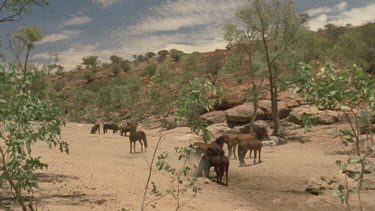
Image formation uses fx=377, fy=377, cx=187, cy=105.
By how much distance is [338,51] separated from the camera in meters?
32.2

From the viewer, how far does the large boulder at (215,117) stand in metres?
34.2

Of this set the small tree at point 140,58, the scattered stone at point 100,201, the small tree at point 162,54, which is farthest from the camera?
the small tree at point 140,58

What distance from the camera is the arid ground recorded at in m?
10.4

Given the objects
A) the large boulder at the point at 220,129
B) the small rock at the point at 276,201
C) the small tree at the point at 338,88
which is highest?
the small tree at the point at 338,88

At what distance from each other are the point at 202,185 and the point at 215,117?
20.8 m

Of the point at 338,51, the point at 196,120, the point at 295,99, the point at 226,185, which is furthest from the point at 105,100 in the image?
the point at 196,120

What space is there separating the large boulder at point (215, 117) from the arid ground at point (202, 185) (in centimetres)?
1329

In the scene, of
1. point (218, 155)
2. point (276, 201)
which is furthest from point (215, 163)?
point (276, 201)

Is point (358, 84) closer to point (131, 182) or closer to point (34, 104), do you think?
point (34, 104)

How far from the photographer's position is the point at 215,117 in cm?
3466

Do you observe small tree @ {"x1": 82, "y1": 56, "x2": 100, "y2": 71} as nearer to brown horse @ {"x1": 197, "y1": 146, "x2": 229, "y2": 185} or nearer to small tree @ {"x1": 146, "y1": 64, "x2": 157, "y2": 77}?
small tree @ {"x1": 146, "y1": 64, "x2": 157, "y2": 77}

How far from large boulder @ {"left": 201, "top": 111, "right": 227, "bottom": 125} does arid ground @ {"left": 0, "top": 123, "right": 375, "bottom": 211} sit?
13291 mm

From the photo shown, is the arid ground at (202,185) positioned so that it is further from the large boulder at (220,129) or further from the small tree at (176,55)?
the small tree at (176,55)

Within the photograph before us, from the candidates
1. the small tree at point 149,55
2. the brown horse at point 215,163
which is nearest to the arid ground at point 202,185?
the brown horse at point 215,163
